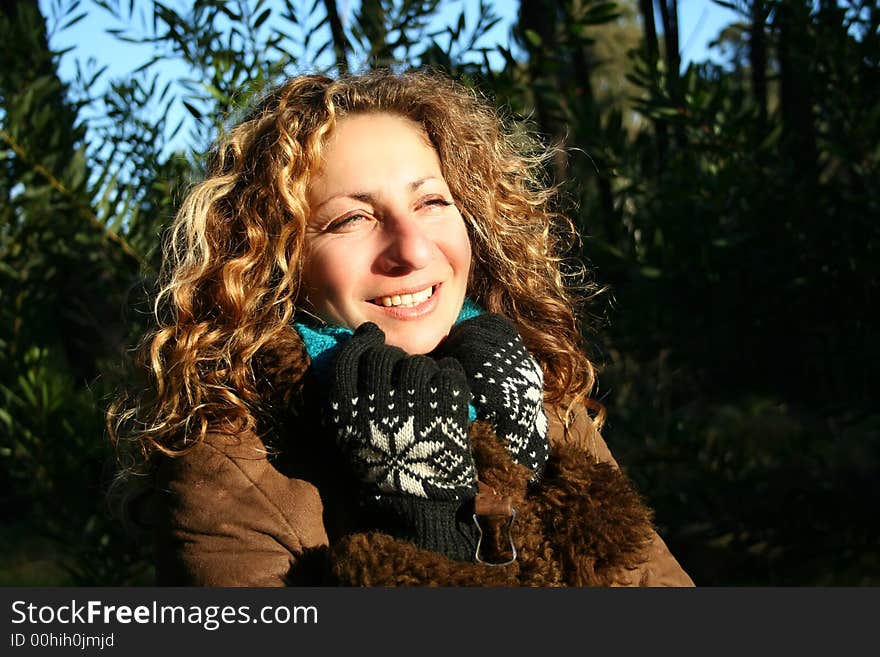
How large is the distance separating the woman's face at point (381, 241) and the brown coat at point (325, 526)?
0.88 ft

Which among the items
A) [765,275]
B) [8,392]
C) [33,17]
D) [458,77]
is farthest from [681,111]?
[8,392]

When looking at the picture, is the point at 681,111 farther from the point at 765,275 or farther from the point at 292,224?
the point at 292,224

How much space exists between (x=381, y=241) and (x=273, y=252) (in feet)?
0.80

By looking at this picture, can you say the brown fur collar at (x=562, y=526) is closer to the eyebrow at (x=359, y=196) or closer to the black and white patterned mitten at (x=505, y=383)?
the black and white patterned mitten at (x=505, y=383)

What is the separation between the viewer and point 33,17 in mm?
3133

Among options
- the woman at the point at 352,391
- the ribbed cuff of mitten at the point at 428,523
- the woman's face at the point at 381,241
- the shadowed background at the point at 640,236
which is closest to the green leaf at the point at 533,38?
the shadowed background at the point at 640,236

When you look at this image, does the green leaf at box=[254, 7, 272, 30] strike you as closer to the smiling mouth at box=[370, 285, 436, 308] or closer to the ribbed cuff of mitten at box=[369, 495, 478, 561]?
the smiling mouth at box=[370, 285, 436, 308]

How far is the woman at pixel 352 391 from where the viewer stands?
5.42 ft

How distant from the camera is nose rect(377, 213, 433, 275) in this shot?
182 cm

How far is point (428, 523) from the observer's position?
5.49 ft

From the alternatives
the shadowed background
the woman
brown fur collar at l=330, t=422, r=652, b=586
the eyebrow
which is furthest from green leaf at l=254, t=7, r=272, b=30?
brown fur collar at l=330, t=422, r=652, b=586

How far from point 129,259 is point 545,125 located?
169 cm

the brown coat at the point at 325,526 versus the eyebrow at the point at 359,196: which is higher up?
the eyebrow at the point at 359,196

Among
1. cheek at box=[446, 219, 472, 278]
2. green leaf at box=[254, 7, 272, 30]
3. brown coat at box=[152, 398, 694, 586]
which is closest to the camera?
brown coat at box=[152, 398, 694, 586]
